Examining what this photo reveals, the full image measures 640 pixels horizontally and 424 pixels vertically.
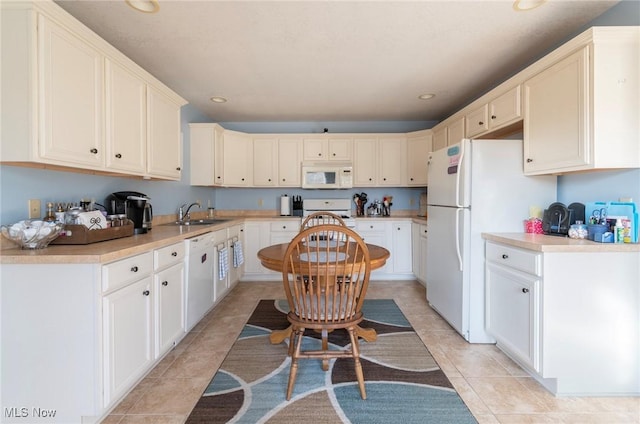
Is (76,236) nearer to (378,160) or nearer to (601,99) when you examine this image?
(601,99)

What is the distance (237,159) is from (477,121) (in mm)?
3129

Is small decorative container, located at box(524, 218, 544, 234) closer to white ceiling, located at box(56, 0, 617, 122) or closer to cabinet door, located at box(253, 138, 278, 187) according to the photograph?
white ceiling, located at box(56, 0, 617, 122)

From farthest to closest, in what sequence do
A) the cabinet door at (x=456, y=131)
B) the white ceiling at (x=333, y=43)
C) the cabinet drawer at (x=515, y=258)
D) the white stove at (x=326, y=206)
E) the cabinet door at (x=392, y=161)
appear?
1. the white stove at (x=326, y=206)
2. the cabinet door at (x=392, y=161)
3. the cabinet door at (x=456, y=131)
4. the white ceiling at (x=333, y=43)
5. the cabinet drawer at (x=515, y=258)

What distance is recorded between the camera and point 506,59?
2.62 meters

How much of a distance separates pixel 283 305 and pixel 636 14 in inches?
140

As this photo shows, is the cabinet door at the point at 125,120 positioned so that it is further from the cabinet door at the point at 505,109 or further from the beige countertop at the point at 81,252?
the cabinet door at the point at 505,109

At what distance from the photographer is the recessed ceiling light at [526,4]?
1.84 meters

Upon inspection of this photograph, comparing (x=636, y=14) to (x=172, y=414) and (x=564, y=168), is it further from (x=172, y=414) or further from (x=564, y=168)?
(x=172, y=414)

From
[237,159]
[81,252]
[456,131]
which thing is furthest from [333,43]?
[237,159]

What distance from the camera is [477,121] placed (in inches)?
117

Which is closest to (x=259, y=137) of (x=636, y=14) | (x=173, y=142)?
(x=173, y=142)

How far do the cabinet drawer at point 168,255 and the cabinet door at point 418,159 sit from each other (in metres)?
3.29

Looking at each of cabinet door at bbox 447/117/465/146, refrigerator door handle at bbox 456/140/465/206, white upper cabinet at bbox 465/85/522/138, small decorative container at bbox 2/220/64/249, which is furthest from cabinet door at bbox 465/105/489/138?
small decorative container at bbox 2/220/64/249

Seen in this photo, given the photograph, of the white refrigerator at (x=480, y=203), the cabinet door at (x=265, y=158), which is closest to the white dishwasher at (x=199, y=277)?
the cabinet door at (x=265, y=158)
